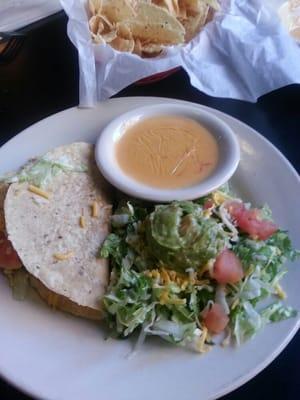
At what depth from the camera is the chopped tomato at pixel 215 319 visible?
3.74ft

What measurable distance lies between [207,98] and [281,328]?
0.88m

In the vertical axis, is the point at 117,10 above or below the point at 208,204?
above

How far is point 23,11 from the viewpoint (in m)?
1.72

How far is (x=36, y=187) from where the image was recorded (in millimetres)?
1324

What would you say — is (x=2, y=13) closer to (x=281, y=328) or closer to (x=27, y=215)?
(x=27, y=215)

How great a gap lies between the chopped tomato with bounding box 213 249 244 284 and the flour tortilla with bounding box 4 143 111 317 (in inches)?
9.5

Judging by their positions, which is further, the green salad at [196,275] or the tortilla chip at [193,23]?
the tortilla chip at [193,23]

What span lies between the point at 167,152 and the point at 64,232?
0.36 meters

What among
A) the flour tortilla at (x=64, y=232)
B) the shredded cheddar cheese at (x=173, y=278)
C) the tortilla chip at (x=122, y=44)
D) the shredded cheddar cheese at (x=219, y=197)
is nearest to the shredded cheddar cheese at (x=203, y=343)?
the shredded cheddar cheese at (x=173, y=278)

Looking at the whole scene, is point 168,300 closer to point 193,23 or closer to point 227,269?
point 227,269

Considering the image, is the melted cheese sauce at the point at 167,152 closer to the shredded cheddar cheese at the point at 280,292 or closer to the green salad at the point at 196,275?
the green salad at the point at 196,275

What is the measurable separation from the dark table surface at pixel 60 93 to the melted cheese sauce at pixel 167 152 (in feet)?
0.87

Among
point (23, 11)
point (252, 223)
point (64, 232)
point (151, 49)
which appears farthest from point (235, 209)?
point (23, 11)

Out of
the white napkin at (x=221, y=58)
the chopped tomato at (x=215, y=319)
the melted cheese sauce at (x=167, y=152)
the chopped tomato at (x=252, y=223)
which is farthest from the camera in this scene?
the white napkin at (x=221, y=58)
